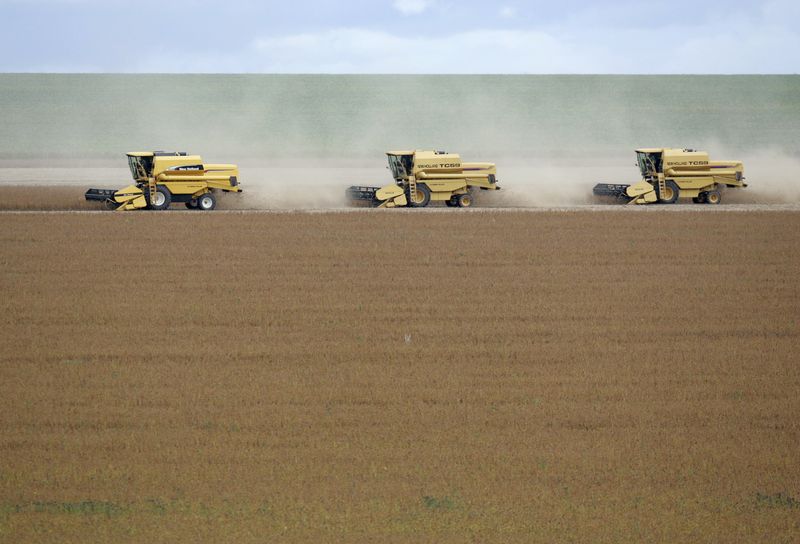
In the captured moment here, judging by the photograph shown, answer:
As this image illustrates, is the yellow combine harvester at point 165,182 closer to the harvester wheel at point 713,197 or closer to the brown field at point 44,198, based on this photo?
the brown field at point 44,198

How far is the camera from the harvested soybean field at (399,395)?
11.6 meters

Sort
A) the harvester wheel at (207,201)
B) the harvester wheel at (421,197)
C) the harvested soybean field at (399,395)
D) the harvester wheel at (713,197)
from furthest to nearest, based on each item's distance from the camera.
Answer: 1. the harvester wheel at (713,197)
2. the harvester wheel at (421,197)
3. the harvester wheel at (207,201)
4. the harvested soybean field at (399,395)

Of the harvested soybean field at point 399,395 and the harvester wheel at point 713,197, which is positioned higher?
the harvester wheel at point 713,197

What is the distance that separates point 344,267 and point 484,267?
3.49m

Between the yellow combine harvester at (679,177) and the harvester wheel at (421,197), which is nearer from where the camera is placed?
the harvester wheel at (421,197)

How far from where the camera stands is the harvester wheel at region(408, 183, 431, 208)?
39156 millimetres

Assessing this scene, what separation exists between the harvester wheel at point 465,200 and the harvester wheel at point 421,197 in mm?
1366

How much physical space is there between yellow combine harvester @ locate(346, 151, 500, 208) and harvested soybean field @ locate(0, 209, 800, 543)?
1029 cm

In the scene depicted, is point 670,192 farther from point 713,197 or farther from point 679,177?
point 713,197

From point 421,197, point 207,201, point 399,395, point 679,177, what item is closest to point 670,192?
point 679,177

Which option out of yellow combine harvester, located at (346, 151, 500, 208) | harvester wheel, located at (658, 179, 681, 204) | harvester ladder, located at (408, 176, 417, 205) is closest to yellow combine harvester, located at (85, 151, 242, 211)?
yellow combine harvester, located at (346, 151, 500, 208)

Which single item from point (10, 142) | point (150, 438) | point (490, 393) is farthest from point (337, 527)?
point (10, 142)

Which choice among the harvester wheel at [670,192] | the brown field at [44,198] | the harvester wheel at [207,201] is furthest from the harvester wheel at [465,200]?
the brown field at [44,198]

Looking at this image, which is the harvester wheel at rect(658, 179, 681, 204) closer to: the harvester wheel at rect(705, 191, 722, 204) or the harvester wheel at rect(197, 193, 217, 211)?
the harvester wheel at rect(705, 191, 722, 204)
